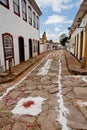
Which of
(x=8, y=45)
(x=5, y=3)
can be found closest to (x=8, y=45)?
(x=8, y=45)

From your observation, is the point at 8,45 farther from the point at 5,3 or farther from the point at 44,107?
the point at 44,107

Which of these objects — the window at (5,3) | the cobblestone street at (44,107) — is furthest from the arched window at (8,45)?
the cobblestone street at (44,107)

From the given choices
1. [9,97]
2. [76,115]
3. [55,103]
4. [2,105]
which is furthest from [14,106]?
[76,115]

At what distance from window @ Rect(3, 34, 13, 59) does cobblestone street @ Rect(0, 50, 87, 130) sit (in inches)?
115

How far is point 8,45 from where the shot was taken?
8.01m

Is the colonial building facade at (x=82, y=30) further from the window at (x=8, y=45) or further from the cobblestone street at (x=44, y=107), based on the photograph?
the window at (x=8, y=45)

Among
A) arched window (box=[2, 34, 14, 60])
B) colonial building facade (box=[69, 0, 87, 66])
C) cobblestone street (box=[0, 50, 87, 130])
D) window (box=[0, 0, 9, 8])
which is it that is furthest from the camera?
colonial building facade (box=[69, 0, 87, 66])

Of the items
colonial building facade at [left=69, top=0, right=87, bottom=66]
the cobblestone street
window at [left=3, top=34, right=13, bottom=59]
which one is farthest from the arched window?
colonial building facade at [left=69, top=0, right=87, bottom=66]

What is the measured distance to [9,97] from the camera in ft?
13.9

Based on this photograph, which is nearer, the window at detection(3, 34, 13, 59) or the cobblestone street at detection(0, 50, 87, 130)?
the cobblestone street at detection(0, 50, 87, 130)

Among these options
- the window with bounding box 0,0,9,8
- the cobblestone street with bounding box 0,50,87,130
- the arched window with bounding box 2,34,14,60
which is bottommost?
the cobblestone street with bounding box 0,50,87,130

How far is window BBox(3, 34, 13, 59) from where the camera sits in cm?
755

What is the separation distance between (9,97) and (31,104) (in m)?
0.92

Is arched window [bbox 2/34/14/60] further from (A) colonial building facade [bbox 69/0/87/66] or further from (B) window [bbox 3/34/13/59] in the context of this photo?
(A) colonial building facade [bbox 69/0/87/66]
